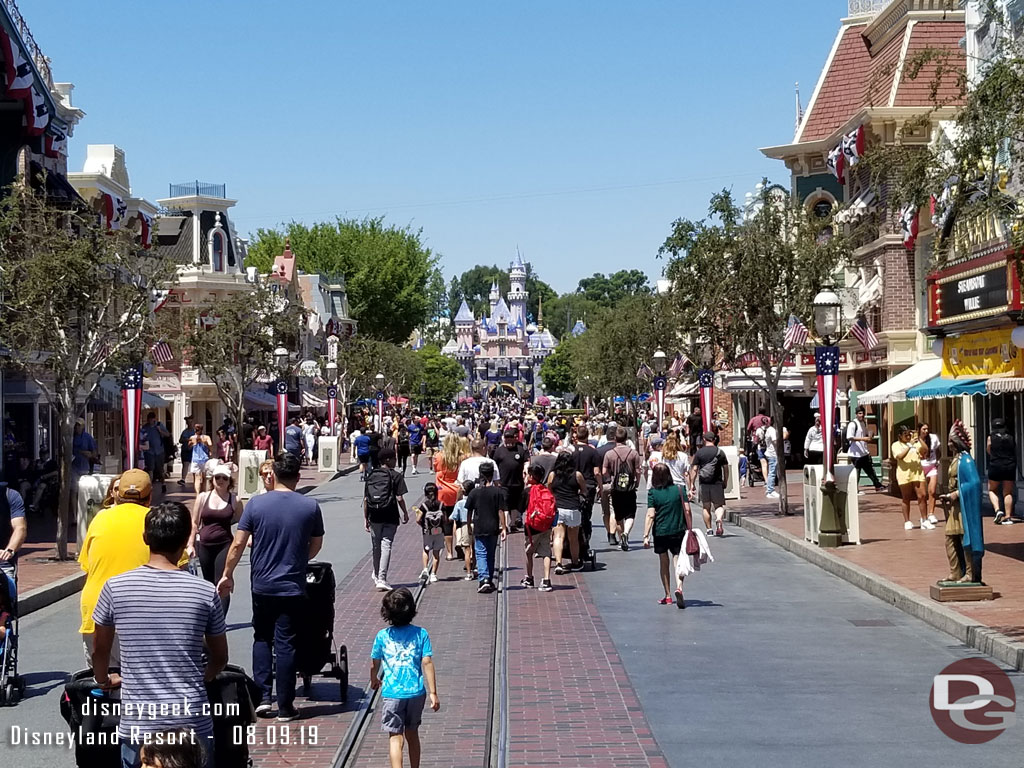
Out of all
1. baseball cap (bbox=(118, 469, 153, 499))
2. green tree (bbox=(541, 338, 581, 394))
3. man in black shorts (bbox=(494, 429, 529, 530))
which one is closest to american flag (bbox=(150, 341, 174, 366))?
man in black shorts (bbox=(494, 429, 529, 530))

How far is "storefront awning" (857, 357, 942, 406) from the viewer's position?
27708mm

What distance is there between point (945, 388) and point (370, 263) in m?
63.2

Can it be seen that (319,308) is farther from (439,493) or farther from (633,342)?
(439,493)

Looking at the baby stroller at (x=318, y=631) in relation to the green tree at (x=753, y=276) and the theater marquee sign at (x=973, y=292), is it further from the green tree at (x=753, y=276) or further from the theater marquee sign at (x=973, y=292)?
the green tree at (x=753, y=276)

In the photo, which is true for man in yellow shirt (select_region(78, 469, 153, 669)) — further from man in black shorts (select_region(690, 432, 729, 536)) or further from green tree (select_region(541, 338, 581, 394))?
green tree (select_region(541, 338, 581, 394))

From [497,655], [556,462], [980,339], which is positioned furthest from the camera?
[980,339]

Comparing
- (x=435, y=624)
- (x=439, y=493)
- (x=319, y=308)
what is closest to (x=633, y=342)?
(x=319, y=308)

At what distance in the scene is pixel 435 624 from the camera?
13.8 m

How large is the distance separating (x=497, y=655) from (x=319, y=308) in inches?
2894

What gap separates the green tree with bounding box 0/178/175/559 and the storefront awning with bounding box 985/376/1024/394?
12.8m

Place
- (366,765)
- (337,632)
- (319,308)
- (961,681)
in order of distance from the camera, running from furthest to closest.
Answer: (319,308), (337,632), (961,681), (366,765)

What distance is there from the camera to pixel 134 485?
8.62m

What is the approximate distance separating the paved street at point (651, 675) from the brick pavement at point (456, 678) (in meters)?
0.02

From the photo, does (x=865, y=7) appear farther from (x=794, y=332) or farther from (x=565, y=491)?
(x=565, y=491)
